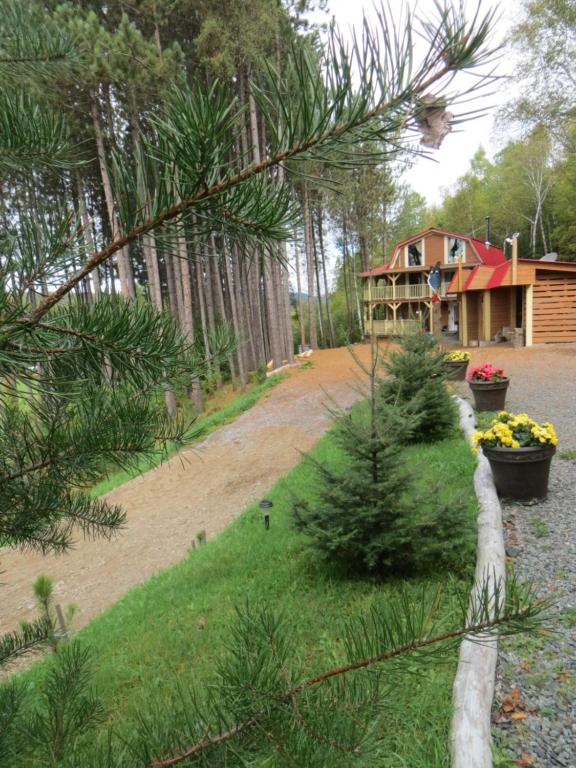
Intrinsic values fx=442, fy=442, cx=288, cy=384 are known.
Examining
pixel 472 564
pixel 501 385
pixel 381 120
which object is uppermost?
pixel 381 120

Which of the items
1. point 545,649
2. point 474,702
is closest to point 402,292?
point 545,649

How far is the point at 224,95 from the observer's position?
0.68 m

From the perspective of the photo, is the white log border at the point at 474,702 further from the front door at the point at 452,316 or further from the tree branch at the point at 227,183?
the front door at the point at 452,316

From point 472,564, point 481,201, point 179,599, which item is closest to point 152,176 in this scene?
point 472,564

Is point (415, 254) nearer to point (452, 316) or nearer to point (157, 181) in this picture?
point (452, 316)

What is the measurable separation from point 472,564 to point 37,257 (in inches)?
156

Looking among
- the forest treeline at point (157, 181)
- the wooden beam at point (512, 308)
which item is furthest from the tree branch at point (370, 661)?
the wooden beam at point (512, 308)

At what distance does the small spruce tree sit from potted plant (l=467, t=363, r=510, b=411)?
502 centimetres

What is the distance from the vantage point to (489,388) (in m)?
8.17

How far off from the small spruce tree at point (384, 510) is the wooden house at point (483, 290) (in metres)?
5.05

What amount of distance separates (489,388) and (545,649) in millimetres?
6006

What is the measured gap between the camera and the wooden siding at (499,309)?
18.2 meters

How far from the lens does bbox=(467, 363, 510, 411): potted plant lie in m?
8.17

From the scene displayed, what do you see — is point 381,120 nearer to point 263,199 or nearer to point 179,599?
point 263,199
